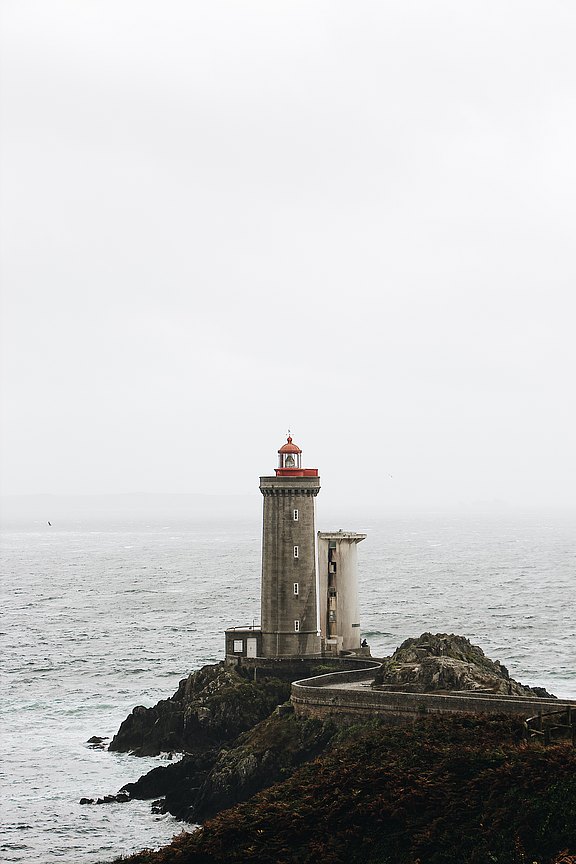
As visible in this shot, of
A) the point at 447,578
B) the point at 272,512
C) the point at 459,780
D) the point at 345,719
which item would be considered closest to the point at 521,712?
the point at 345,719

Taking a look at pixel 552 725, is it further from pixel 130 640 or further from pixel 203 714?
pixel 130 640

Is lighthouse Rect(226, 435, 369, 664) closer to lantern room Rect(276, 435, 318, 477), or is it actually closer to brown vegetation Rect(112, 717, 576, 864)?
lantern room Rect(276, 435, 318, 477)

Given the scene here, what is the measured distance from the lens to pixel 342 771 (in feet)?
105

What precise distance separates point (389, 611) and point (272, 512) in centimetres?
5068

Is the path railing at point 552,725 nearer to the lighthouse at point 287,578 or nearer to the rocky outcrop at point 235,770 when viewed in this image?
the rocky outcrop at point 235,770

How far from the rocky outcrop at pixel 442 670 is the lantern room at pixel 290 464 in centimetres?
927

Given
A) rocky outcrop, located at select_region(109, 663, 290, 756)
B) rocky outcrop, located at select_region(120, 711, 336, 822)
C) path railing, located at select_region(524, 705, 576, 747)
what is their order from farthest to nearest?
rocky outcrop, located at select_region(109, 663, 290, 756) → rocky outcrop, located at select_region(120, 711, 336, 822) → path railing, located at select_region(524, 705, 576, 747)

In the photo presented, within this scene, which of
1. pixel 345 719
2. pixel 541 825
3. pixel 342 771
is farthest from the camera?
pixel 345 719

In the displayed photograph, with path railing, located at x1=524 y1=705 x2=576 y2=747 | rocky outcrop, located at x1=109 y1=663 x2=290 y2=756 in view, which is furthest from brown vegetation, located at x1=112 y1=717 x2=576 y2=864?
rocky outcrop, located at x1=109 y1=663 x2=290 y2=756

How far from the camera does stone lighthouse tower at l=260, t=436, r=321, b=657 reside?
54.1m

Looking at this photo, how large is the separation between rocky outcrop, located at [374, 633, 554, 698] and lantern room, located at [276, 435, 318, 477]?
927 centimetres

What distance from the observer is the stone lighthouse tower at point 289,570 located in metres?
54.1

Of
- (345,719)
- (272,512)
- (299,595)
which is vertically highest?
(272,512)

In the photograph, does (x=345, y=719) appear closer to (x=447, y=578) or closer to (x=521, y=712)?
(x=521, y=712)
